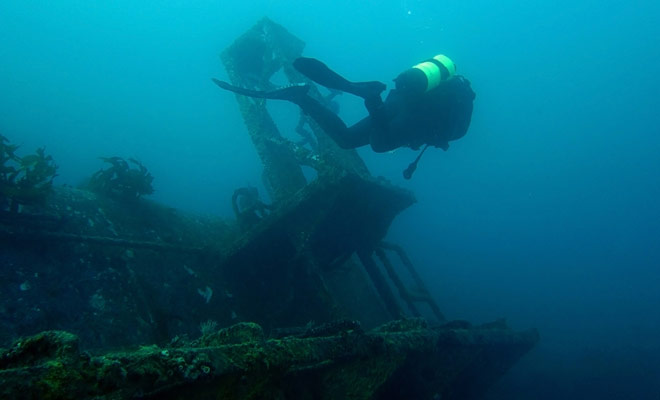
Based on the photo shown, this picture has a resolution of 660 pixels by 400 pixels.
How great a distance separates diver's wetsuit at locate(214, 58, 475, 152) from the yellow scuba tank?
10 centimetres

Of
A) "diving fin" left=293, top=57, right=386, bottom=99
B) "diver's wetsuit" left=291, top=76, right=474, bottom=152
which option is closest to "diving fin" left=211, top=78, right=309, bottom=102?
"diving fin" left=293, top=57, right=386, bottom=99

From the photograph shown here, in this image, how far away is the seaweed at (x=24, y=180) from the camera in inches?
150

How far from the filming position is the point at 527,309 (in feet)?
104

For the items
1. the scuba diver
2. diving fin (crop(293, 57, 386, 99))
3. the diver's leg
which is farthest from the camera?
the diver's leg

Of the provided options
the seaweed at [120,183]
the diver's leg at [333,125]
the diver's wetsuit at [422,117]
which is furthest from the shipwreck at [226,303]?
the diver's wetsuit at [422,117]

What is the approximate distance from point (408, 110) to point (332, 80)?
3.48 ft

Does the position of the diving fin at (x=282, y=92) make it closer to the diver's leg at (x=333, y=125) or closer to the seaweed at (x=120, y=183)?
the diver's leg at (x=333, y=125)

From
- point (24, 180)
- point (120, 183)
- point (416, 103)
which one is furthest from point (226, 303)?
point (416, 103)

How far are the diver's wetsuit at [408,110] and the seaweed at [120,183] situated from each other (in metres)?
2.18

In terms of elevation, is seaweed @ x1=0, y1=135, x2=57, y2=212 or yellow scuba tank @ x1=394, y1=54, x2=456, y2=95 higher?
seaweed @ x1=0, y1=135, x2=57, y2=212

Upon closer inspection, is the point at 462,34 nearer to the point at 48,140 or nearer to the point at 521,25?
the point at 521,25

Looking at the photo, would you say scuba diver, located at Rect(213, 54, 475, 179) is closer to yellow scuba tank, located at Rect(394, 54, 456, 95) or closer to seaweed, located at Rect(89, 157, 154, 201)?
yellow scuba tank, located at Rect(394, 54, 456, 95)

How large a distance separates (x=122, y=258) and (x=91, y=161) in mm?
108868

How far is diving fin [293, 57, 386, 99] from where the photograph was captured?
16.3 ft
